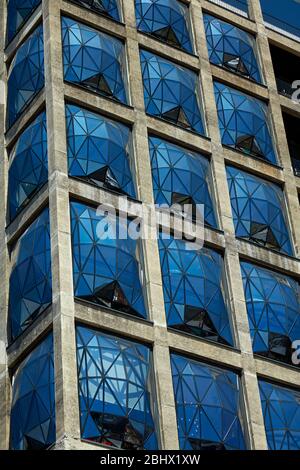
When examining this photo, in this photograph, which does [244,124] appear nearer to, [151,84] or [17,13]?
[151,84]

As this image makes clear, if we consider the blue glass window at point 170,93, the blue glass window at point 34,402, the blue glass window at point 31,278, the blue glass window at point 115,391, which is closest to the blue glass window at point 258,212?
the blue glass window at point 170,93

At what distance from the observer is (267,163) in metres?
58.0

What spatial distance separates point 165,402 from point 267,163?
49.8ft

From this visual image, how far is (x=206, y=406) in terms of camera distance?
4784 cm

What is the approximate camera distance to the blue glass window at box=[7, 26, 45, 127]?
54125 mm

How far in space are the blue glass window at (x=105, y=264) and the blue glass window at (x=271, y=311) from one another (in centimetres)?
523

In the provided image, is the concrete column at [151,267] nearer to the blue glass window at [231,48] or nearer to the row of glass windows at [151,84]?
the row of glass windows at [151,84]

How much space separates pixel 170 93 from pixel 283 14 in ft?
40.3

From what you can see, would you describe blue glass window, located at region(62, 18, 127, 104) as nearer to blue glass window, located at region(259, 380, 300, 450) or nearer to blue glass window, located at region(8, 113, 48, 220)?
blue glass window, located at region(8, 113, 48, 220)

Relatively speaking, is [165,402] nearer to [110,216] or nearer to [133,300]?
[133,300]

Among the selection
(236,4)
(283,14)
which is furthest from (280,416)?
(283,14)

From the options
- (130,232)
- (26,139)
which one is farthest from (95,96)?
(130,232)

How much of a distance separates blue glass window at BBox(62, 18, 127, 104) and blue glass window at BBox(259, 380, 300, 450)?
→ 44.4 feet

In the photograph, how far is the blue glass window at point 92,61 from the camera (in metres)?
54.0
